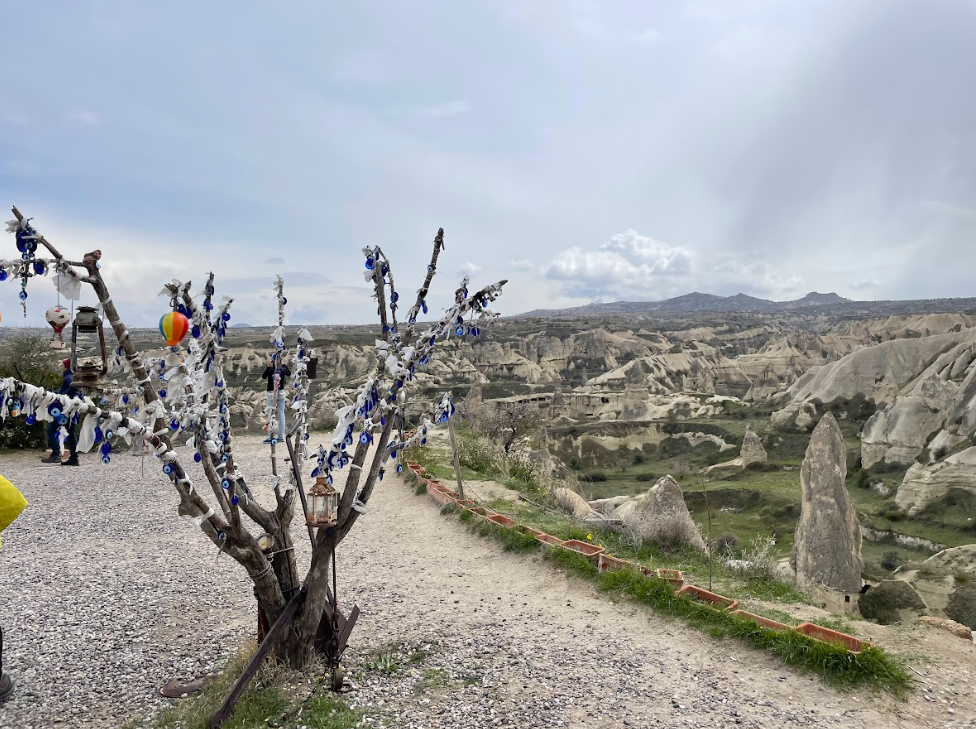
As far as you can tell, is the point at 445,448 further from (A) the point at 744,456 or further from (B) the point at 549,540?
(A) the point at 744,456

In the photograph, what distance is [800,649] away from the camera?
578cm

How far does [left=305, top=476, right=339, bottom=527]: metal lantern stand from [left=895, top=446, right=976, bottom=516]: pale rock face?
86.1ft

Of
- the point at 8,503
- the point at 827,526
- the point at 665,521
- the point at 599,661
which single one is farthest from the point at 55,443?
the point at 827,526

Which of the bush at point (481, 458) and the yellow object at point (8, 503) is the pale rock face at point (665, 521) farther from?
the yellow object at point (8, 503)

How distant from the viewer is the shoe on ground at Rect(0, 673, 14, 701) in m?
5.21

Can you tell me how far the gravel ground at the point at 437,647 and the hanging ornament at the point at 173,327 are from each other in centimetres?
297

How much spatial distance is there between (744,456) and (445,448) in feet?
79.5

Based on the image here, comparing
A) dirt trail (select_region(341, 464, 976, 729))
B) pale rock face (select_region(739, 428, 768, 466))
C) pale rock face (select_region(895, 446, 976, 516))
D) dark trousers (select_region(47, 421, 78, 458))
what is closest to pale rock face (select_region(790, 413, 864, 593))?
dirt trail (select_region(341, 464, 976, 729))

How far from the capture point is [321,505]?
5.32 m

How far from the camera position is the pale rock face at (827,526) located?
37.3ft

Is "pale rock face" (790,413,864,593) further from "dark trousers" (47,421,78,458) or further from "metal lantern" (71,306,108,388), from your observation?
"dark trousers" (47,421,78,458)

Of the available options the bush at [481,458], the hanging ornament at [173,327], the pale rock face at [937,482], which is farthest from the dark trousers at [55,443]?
the pale rock face at [937,482]

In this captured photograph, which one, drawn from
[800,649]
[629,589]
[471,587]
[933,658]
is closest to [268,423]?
[471,587]

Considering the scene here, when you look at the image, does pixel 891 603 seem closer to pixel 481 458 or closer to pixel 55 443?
pixel 481 458
